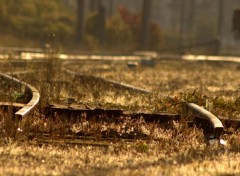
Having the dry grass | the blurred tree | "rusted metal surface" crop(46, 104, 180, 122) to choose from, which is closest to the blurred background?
the blurred tree

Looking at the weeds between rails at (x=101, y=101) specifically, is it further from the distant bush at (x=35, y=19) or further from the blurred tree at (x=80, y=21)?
the distant bush at (x=35, y=19)

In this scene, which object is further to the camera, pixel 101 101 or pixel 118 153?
pixel 101 101

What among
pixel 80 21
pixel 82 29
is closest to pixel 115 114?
pixel 80 21

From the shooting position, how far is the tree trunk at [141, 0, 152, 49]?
36.1 m

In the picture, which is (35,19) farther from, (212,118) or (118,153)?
(118,153)

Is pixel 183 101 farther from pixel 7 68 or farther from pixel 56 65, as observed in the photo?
pixel 7 68

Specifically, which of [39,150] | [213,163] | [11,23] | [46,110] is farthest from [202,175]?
→ [11,23]

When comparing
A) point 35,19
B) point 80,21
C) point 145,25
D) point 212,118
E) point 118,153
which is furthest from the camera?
point 35,19

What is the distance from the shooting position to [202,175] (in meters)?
4.64

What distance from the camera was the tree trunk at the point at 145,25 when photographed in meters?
36.1

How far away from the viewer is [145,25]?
1431 inches

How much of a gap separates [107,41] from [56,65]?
27.9 m

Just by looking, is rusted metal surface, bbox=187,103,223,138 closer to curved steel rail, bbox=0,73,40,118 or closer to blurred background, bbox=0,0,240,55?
curved steel rail, bbox=0,73,40,118

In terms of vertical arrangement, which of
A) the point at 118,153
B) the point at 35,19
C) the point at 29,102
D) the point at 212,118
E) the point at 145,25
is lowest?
the point at 118,153
